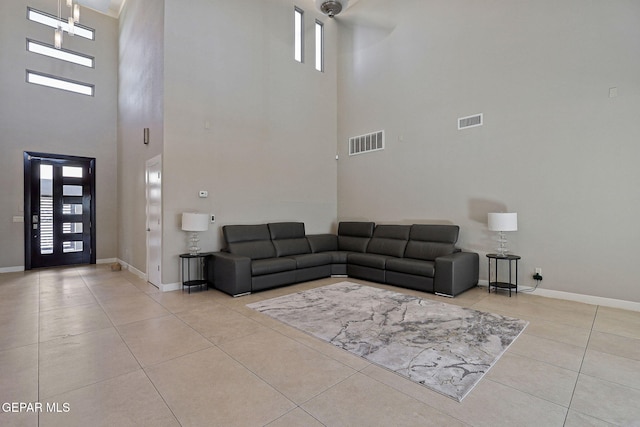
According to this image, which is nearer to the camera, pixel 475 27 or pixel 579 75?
pixel 579 75

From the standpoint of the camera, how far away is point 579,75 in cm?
396

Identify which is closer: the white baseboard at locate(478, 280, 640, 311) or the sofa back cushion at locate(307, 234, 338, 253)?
the white baseboard at locate(478, 280, 640, 311)

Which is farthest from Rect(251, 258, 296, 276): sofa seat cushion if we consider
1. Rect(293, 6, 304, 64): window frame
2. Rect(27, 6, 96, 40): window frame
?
Rect(27, 6, 96, 40): window frame

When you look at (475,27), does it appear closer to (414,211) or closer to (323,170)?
(414,211)

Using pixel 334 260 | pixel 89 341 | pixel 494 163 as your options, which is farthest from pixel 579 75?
pixel 89 341

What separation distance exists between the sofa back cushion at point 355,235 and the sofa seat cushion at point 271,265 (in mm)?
1543

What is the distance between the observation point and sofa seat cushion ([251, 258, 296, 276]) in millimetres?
4441

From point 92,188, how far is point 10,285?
110 inches

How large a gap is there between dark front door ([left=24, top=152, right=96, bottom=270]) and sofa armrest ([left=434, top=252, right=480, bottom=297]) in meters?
7.56

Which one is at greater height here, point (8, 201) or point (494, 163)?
point (494, 163)

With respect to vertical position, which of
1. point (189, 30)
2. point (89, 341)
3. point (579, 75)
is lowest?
point (89, 341)

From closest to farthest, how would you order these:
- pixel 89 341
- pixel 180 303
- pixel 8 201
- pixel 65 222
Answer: pixel 89 341 → pixel 180 303 → pixel 8 201 → pixel 65 222

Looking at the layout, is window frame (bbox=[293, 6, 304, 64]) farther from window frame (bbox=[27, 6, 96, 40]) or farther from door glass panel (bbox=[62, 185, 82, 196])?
door glass panel (bbox=[62, 185, 82, 196])

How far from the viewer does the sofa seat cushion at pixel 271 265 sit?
444cm
